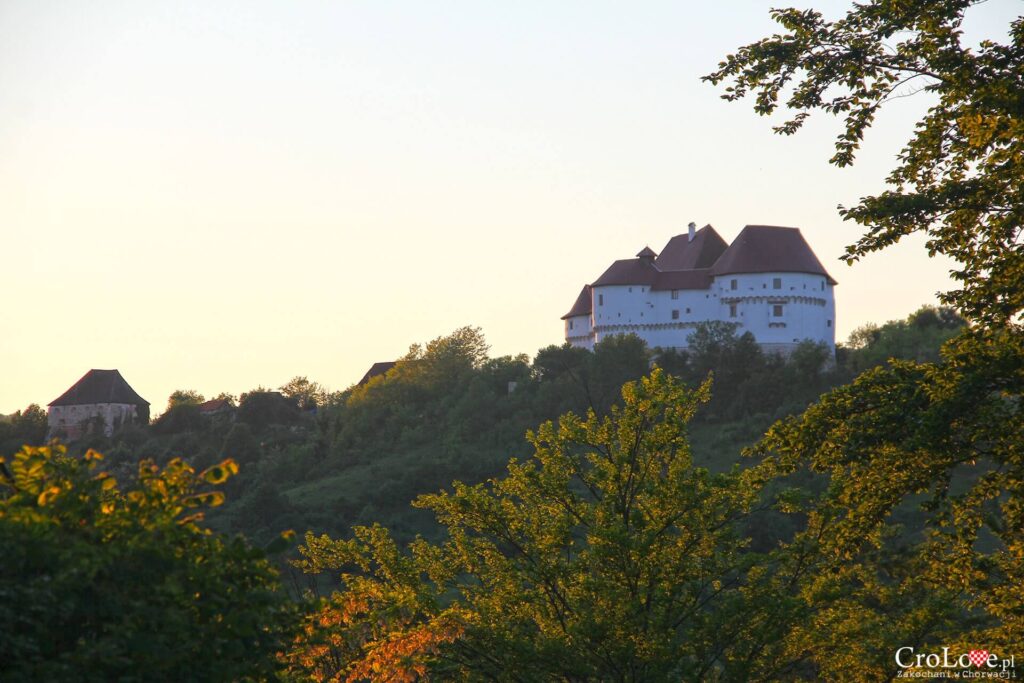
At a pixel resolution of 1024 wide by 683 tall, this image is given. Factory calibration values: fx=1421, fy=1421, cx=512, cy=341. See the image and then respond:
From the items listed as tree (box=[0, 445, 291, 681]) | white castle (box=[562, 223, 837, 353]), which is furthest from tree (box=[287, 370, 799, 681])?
white castle (box=[562, 223, 837, 353])

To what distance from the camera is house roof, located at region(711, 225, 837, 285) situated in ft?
350

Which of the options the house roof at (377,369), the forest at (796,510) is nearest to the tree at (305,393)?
the house roof at (377,369)

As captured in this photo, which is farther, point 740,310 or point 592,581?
point 740,310

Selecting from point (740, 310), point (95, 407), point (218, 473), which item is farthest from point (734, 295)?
point (218, 473)

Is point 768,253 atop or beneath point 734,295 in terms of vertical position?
atop

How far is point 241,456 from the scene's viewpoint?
114m

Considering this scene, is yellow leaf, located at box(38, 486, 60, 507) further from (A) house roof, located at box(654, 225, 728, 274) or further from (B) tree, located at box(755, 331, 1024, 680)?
(A) house roof, located at box(654, 225, 728, 274)

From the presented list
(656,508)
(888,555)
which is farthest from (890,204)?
(888,555)

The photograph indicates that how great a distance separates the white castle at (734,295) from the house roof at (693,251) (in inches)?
6.0

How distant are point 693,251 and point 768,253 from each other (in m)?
7.95

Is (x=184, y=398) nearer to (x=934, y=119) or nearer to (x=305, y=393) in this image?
(x=305, y=393)

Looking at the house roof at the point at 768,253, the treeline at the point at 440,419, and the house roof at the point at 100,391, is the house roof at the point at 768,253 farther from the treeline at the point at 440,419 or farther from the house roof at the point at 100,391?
the house roof at the point at 100,391

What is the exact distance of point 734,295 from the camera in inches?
4183

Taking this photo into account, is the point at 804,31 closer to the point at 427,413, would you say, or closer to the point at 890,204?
the point at 890,204
